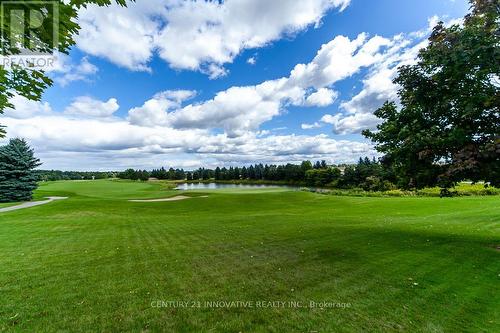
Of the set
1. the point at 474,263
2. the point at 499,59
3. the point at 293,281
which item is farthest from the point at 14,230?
the point at 499,59

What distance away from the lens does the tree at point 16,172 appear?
26.6 meters

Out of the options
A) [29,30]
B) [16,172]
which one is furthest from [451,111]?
[16,172]

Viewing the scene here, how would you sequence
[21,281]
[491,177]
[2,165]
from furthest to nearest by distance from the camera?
[2,165]
[491,177]
[21,281]

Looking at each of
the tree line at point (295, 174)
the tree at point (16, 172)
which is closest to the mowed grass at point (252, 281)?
the tree at point (16, 172)

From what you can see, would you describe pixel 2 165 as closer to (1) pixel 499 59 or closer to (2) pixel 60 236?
(2) pixel 60 236

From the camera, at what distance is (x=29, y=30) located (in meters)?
2.90

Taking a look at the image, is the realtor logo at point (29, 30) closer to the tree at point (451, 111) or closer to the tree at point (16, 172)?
the tree at point (451, 111)

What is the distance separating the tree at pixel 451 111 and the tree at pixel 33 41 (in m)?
8.92

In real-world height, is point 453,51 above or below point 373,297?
above

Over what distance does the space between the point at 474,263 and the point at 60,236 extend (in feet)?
47.6

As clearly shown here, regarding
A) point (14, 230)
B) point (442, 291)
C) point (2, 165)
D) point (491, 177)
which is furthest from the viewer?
point (2, 165)

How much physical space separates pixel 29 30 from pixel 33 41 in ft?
0.90

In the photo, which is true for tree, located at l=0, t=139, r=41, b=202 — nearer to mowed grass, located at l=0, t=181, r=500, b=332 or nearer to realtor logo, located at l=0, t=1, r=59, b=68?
mowed grass, located at l=0, t=181, r=500, b=332

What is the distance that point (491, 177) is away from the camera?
24.5ft
